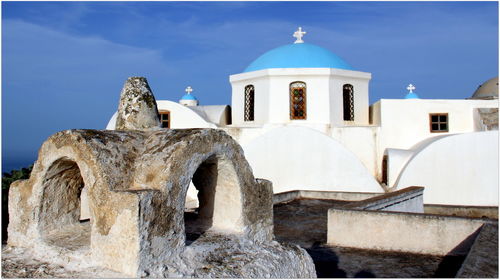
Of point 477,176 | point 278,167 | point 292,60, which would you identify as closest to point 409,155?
point 477,176

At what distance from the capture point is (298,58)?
1420cm

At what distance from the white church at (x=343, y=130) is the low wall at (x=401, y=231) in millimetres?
5164

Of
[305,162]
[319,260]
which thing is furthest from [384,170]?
[319,260]

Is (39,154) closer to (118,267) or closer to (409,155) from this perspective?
(118,267)

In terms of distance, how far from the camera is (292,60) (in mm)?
14156

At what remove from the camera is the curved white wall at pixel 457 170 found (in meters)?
11.4

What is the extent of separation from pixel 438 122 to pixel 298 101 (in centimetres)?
371

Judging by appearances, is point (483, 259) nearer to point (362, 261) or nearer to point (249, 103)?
point (362, 261)

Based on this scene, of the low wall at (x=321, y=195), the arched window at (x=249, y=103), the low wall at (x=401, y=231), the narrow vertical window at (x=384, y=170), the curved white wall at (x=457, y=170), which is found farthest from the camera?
the arched window at (x=249, y=103)

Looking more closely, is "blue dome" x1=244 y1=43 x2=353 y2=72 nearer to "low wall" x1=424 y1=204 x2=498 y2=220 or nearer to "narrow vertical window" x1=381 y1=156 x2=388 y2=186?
"narrow vertical window" x1=381 y1=156 x2=388 y2=186

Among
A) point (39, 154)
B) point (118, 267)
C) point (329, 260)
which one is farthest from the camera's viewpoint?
point (329, 260)

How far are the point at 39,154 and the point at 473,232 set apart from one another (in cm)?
505

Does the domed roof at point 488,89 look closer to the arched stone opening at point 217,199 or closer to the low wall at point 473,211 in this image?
the low wall at point 473,211

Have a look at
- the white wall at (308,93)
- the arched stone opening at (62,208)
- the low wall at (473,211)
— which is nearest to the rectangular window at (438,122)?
the white wall at (308,93)
